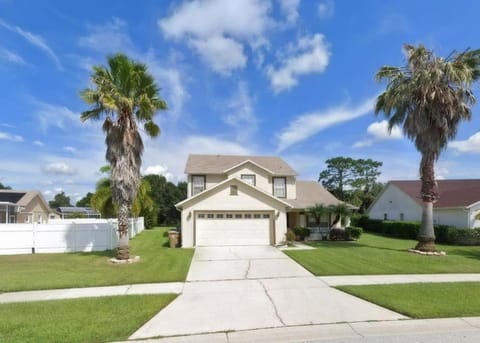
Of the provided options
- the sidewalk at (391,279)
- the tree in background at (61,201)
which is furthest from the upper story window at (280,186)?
the tree in background at (61,201)

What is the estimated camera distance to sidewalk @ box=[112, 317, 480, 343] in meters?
5.66

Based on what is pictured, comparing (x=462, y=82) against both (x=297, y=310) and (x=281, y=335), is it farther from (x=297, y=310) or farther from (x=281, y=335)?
(x=281, y=335)

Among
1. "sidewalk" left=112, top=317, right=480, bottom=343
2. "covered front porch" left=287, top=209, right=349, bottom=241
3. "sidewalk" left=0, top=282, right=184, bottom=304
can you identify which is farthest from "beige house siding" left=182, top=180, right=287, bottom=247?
"sidewalk" left=112, top=317, right=480, bottom=343

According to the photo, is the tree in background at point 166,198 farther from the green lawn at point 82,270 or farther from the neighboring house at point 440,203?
the green lawn at point 82,270

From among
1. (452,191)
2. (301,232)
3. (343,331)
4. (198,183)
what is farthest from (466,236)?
(343,331)

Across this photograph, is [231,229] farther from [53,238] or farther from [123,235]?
[53,238]

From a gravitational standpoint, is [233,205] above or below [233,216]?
above

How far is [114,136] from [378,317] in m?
12.4

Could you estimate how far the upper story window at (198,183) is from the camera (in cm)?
2468

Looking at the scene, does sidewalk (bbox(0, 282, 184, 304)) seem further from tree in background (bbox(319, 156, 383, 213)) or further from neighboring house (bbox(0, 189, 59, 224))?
tree in background (bbox(319, 156, 383, 213))

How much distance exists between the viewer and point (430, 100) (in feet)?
52.9

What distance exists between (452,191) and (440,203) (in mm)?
2658

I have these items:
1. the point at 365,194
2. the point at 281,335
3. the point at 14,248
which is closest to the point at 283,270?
the point at 281,335

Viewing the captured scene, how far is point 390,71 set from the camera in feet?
57.5
